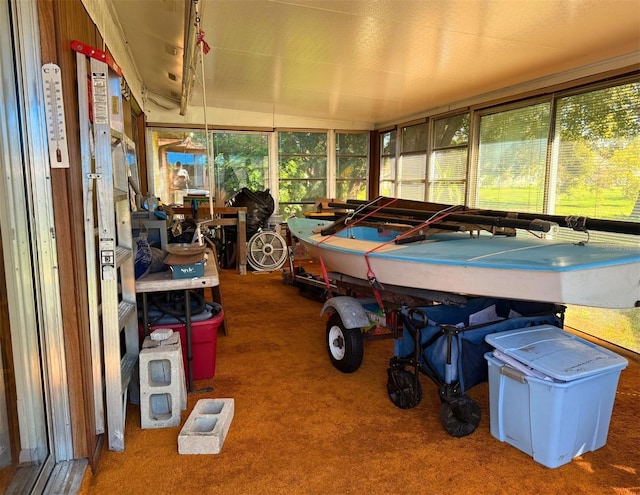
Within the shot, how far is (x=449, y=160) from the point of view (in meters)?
5.77

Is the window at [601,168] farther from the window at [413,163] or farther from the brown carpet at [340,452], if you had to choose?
the window at [413,163]

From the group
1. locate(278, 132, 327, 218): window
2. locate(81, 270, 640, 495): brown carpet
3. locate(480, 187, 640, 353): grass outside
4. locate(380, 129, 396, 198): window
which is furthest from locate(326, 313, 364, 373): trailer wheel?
locate(278, 132, 327, 218): window

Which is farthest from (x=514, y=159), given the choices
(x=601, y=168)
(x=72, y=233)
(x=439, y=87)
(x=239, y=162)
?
(x=239, y=162)

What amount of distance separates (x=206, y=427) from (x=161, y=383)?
0.35 m

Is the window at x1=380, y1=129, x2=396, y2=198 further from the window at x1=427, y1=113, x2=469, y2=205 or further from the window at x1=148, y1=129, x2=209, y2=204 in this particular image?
the window at x1=148, y1=129, x2=209, y2=204

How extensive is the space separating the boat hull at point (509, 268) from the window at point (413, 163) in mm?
3763

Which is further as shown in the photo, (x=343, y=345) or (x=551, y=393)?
(x=343, y=345)

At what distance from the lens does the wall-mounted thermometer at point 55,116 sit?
1.64 m

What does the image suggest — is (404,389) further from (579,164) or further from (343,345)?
(579,164)

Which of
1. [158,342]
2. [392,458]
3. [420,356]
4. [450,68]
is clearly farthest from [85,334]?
[450,68]

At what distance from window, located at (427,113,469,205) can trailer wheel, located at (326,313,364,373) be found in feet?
10.4

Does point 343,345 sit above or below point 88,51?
below

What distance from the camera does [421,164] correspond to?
21.4 feet

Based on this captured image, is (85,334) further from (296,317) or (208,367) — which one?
(296,317)
